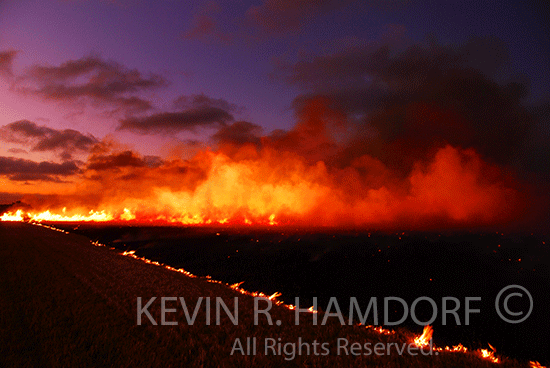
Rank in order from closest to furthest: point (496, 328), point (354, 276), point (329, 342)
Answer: point (329, 342)
point (496, 328)
point (354, 276)

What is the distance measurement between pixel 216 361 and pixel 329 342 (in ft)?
16.2

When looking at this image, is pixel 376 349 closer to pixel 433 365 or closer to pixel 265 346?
pixel 433 365

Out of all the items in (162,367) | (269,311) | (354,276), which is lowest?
(354,276)

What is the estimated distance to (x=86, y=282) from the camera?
2145 centimetres

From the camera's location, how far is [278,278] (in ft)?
118

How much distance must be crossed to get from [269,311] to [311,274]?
79.3ft

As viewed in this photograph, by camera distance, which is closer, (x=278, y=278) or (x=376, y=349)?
(x=376, y=349)

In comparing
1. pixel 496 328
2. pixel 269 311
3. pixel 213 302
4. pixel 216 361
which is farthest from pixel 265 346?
pixel 496 328

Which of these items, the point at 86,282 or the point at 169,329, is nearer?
the point at 169,329

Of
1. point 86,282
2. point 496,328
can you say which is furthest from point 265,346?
point 496,328

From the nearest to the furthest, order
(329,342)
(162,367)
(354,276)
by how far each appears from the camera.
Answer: (162,367) → (329,342) → (354,276)

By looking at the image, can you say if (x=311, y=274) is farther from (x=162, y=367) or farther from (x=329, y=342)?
(x=162, y=367)

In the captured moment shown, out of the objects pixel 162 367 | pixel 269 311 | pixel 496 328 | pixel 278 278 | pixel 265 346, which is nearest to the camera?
pixel 162 367

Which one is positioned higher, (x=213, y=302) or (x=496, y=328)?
Result: (x=213, y=302)
